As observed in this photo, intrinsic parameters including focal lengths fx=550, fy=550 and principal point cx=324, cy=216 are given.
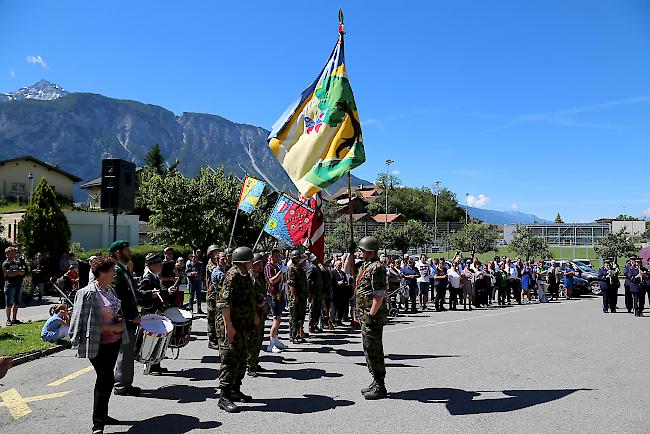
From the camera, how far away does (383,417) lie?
652cm

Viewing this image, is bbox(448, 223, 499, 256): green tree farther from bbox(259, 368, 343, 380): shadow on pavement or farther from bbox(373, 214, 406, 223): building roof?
bbox(259, 368, 343, 380): shadow on pavement

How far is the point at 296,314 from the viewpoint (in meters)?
12.1

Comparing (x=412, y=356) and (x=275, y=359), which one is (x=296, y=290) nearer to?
(x=275, y=359)

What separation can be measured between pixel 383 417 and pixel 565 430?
200 centimetres

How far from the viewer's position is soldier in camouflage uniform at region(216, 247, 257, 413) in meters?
6.98

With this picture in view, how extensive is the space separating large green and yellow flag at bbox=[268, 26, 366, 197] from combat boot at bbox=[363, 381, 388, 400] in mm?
4304

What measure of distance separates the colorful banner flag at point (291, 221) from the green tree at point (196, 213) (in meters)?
18.0

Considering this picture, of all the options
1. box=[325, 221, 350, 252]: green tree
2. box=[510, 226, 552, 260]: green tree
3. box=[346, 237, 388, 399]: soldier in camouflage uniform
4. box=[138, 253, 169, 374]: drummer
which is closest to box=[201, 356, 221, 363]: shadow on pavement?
box=[138, 253, 169, 374]: drummer

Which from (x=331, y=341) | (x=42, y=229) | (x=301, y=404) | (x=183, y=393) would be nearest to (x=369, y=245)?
(x=301, y=404)

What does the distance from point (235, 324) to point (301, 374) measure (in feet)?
7.75

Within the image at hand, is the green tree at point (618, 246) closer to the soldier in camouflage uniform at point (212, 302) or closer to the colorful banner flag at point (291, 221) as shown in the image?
the colorful banner flag at point (291, 221)

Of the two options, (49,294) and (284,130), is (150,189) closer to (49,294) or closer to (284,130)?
(49,294)

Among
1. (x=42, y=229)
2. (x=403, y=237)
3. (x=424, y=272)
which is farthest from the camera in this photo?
(x=403, y=237)

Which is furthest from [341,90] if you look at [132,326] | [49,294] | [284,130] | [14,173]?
[14,173]
